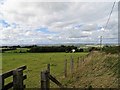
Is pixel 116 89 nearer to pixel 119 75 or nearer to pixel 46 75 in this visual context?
pixel 119 75

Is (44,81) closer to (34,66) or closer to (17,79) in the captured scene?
(17,79)

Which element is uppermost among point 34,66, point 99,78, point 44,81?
point 44,81

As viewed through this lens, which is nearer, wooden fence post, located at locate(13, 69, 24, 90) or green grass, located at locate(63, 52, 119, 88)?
wooden fence post, located at locate(13, 69, 24, 90)

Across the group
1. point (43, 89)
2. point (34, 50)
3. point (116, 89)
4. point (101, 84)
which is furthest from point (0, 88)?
point (34, 50)

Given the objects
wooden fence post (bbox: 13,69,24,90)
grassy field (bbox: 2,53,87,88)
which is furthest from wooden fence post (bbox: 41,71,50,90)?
grassy field (bbox: 2,53,87,88)

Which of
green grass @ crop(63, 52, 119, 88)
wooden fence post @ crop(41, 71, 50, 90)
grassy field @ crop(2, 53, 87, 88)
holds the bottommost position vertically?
grassy field @ crop(2, 53, 87, 88)

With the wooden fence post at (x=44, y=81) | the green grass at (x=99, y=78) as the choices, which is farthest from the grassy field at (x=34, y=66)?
the wooden fence post at (x=44, y=81)

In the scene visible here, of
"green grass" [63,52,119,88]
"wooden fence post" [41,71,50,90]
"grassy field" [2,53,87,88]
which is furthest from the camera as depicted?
"grassy field" [2,53,87,88]

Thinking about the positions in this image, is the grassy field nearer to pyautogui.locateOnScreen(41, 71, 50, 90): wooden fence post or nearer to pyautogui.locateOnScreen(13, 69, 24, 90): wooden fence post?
pyautogui.locateOnScreen(13, 69, 24, 90): wooden fence post

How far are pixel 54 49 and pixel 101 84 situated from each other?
3822 inches

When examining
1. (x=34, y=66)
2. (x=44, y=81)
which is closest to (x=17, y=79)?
(x=44, y=81)

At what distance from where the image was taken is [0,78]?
5316 mm

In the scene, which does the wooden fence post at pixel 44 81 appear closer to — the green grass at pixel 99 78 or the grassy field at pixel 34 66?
the green grass at pixel 99 78

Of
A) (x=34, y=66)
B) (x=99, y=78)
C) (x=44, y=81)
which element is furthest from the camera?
(x=34, y=66)
